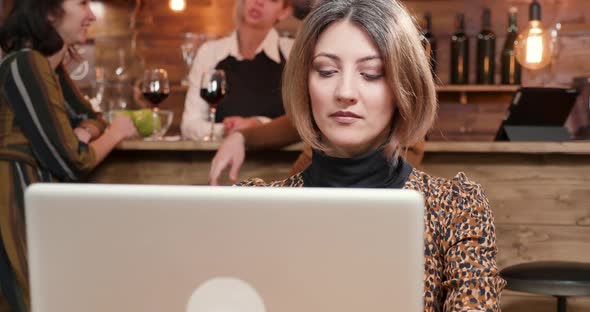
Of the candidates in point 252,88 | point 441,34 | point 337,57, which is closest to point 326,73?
point 337,57

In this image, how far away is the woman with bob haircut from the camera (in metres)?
1.19

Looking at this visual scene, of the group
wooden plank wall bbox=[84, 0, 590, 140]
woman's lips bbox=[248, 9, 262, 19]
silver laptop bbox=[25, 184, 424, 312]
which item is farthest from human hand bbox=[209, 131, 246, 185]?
wooden plank wall bbox=[84, 0, 590, 140]

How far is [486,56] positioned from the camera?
165 inches

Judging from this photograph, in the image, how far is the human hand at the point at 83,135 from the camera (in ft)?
8.69

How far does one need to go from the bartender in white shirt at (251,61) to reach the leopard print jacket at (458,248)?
242 cm

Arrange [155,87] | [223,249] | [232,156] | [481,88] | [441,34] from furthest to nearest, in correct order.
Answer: [441,34] → [481,88] → [155,87] → [232,156] → [223,249]

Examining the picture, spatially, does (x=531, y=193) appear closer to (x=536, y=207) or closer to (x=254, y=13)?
(x=536, y=207)

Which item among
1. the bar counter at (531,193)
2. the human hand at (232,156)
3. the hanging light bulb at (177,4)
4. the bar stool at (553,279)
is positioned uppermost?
the hanging light bulb at (177,4)

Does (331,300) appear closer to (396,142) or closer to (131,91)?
(396,142)

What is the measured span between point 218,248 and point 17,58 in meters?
1.86

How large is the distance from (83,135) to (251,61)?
1.34 meters

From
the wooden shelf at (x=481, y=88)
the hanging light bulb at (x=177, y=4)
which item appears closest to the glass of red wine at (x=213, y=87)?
the wooden shelf at (x=481, y=88)

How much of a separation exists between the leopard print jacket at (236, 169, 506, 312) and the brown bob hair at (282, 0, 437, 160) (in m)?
0.10

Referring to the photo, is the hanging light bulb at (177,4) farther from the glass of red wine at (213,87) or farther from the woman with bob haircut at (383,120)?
the woman with bob haircut at (383,120)
